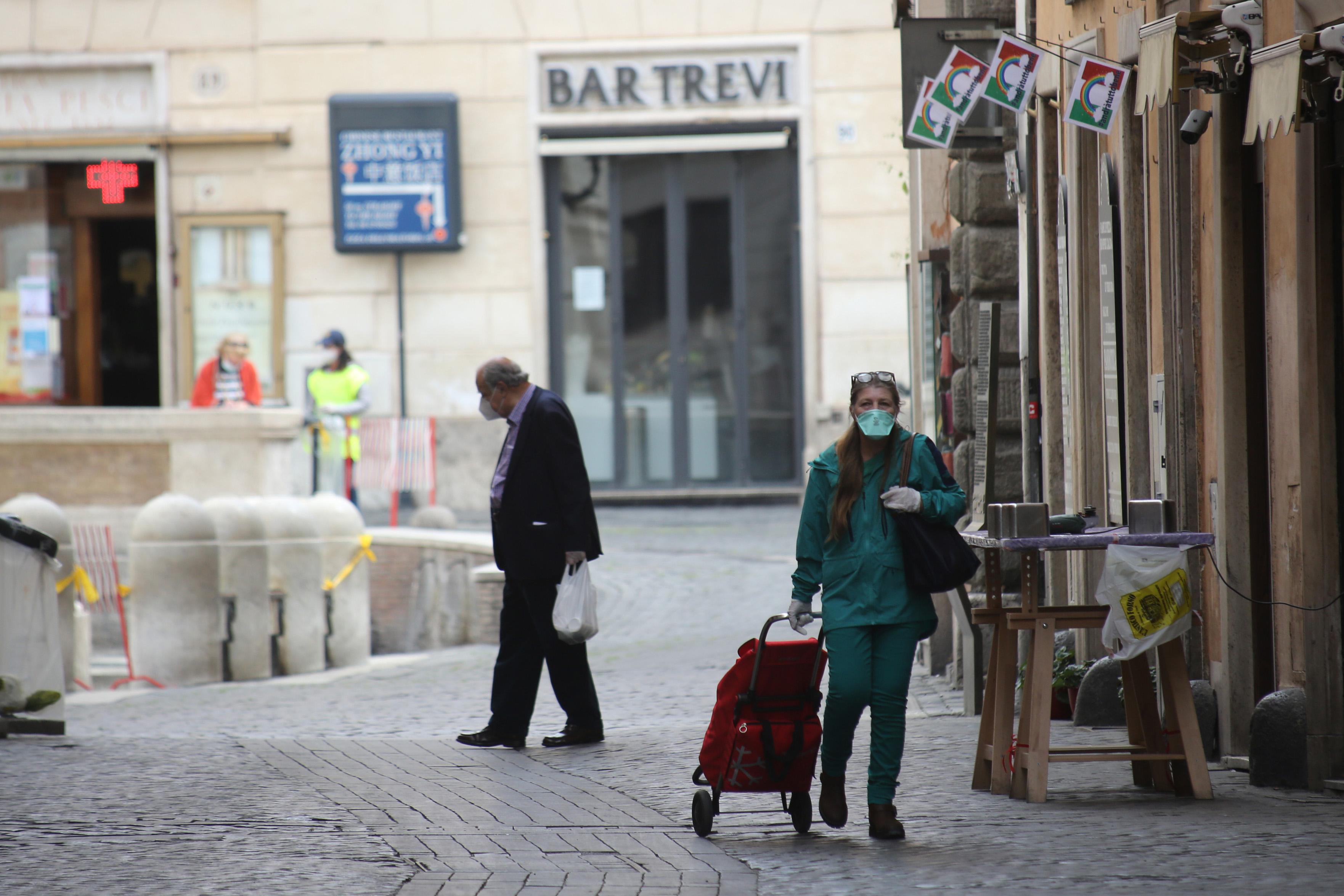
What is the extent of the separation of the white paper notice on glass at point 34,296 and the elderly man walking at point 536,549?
576 inches

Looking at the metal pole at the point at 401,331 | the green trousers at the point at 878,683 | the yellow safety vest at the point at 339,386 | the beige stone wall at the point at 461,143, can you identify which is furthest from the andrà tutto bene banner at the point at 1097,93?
the metal pole at the point at 401,331

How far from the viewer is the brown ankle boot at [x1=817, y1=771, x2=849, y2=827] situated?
6.53 meters

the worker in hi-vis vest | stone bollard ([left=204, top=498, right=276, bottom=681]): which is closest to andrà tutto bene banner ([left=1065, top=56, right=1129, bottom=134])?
stone bollard ([left=204, top=498, right=276, bottom=681])

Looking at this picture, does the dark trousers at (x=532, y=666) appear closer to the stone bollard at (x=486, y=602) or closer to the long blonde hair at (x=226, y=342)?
the stone bollard at (x=486, y=602)

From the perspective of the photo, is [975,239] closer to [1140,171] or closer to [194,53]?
[1140,171]

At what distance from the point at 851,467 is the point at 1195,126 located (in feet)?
6.39

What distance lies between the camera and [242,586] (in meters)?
13.8

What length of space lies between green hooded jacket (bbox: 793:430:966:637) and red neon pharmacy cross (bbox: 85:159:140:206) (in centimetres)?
1617

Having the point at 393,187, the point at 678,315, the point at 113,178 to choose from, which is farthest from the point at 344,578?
the point at 113,178

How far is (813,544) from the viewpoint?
652 cm

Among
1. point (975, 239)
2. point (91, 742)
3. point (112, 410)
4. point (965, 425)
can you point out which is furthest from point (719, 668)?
point (112, 410)

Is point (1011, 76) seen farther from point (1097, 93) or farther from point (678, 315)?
point (678, 315)

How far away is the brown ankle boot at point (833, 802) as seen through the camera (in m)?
6.53

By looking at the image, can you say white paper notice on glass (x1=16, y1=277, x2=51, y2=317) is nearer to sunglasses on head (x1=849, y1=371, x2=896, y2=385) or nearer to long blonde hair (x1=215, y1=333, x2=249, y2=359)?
long blonde hair (x1=215, y1=333, x2=249, y2=359)
